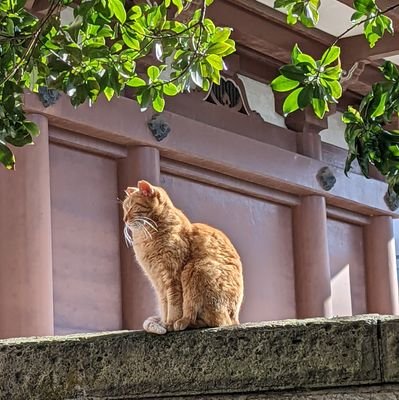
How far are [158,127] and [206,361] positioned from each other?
16.3ft

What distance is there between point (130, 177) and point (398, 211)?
361 cm

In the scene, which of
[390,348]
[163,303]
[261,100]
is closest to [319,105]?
[390,348]

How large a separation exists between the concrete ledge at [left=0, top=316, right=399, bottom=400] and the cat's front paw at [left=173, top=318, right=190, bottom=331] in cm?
19

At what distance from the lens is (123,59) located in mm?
4012

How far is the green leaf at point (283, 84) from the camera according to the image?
3369 millimetres

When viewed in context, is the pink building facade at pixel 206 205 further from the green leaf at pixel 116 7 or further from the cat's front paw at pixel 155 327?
the green leaf at pixel 116 7

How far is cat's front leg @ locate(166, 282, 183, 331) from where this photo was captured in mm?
4039

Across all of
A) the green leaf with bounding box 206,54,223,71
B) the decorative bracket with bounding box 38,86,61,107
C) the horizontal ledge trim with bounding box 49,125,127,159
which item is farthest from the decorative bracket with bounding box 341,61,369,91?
the green leaf with bounding box 206,54,223,71

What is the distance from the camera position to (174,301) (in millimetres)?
4141

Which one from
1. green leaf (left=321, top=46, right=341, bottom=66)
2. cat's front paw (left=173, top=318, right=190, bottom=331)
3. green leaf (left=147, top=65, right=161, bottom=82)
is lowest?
cat's front paw (left=173, top=318, right=190, bottom=331)

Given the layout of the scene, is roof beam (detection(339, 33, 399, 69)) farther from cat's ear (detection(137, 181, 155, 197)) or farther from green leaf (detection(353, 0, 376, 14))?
green leaf (detection(353, 0, 376, 14))

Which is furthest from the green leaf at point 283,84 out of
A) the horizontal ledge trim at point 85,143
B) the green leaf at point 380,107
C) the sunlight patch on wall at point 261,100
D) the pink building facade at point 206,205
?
the sunlight patch on wall at point 261,100

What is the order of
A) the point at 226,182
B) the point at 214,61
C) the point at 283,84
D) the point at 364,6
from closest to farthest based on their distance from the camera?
the point at 283,84 → the point at 364,6 → the point at 214,61 → the point at 226,182

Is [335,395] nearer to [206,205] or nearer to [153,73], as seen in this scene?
[153,73]
